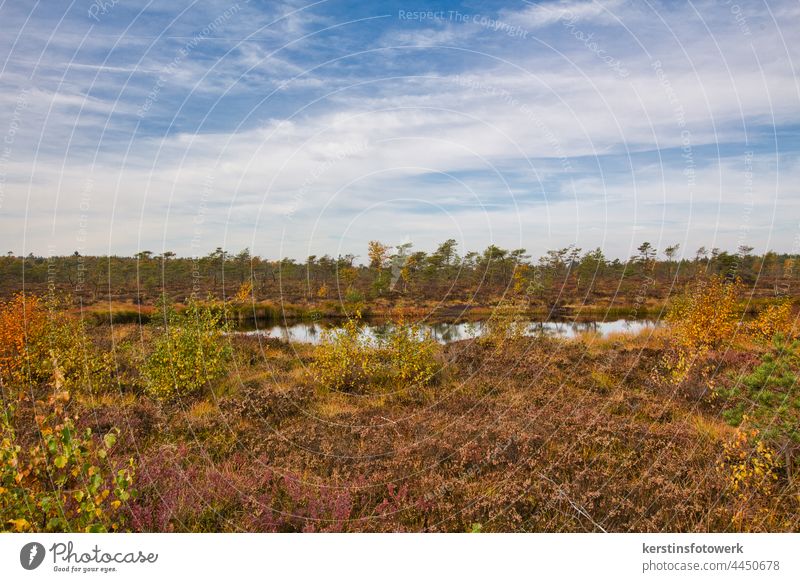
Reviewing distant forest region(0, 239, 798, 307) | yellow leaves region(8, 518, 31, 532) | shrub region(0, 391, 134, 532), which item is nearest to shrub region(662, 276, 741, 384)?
shrub region(0, 391, 134, 532)

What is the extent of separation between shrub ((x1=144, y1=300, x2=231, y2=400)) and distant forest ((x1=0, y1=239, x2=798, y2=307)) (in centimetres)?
4157

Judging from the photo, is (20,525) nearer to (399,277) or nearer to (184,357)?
(184,357)

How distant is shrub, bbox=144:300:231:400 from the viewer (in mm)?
12125

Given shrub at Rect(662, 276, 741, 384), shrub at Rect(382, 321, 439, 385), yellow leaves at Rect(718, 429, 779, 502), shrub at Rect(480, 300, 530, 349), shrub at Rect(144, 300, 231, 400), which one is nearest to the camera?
yellow leaves at Rect(718, 429, 779, 502)

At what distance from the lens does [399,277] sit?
237 ft

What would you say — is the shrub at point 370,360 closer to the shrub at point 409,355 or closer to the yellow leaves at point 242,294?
the shrub at point 409,355

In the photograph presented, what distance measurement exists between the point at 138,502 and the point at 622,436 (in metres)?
7.58

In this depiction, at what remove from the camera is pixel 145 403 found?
37.3ft

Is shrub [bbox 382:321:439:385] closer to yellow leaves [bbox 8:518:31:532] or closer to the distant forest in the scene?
yellow leaves [bbox 8:518:31:532]

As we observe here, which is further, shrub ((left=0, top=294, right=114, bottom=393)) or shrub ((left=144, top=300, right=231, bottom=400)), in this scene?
shrub ((left=144, top=300, right=231, bottom=400))

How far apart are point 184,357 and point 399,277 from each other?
5998 cm

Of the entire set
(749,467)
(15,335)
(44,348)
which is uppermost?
(15,335)

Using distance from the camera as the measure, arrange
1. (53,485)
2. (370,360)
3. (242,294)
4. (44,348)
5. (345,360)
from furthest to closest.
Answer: (242,294) → (370,360) → (345,360) → (44,348) → (53,485)

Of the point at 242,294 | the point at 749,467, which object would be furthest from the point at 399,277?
the point at 749,467
